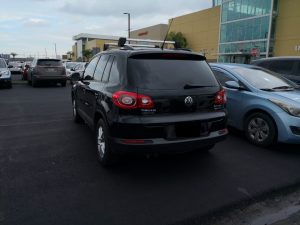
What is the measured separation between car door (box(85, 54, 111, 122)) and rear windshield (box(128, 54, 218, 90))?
767 millimetres

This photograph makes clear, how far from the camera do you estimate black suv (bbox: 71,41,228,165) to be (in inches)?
144

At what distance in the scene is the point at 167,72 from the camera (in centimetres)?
395

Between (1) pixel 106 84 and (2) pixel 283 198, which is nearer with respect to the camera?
(2) pixel 283 198

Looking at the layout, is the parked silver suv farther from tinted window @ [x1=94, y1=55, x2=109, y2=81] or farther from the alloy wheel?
the alloy wheel

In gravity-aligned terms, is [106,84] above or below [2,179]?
above

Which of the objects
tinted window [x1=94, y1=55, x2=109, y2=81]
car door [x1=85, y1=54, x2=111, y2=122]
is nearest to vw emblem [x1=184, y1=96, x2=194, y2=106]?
car door [x1=85, y1=54, x2=111, y2=122]

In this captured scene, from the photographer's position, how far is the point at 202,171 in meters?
4.39

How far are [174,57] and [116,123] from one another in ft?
4.12

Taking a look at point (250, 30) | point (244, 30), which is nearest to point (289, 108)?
point (250, 30)

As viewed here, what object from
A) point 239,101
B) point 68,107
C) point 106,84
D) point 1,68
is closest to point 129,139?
point 106,84

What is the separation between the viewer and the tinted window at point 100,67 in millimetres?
4777

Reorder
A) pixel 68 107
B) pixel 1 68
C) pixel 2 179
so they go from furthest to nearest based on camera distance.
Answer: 1. pixel 1 68
2. pixel 68 107
3. pixel 2 179

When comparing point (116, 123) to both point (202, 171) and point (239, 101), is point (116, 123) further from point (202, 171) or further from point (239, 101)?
point (239, 101)

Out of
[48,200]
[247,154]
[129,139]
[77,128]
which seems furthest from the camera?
[77,128]
